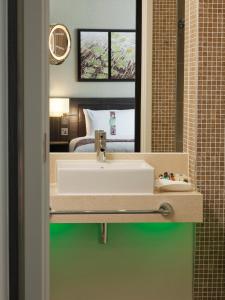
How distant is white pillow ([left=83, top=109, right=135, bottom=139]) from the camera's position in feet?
10.9

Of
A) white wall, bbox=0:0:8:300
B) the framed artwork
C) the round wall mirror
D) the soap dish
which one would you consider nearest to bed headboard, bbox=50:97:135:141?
the framed artwork

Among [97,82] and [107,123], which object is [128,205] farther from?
[97,82]

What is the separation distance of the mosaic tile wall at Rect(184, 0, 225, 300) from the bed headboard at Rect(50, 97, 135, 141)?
411mm

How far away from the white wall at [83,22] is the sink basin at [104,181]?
0.51 m

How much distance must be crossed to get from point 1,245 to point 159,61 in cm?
224

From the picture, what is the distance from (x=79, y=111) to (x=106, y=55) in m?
→ 0.34

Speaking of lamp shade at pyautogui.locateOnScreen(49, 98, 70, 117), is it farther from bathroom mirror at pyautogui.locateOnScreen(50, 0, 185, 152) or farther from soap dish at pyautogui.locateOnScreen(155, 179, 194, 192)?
soap dish at pyautogui.locateOnScreen(155, 179, 194, 192)

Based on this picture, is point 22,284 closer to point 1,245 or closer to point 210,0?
point 1,245

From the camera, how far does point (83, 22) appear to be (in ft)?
10.7

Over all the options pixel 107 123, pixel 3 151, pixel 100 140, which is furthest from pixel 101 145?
pixel 3 151

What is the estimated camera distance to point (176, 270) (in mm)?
3262

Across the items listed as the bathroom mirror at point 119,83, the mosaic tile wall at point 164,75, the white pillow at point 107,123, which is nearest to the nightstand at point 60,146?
the bathroom mirror at point 119,83

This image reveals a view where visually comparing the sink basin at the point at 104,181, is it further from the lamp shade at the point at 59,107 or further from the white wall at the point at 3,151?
the white wall at the point at 3,151

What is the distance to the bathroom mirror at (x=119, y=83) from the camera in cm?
327
